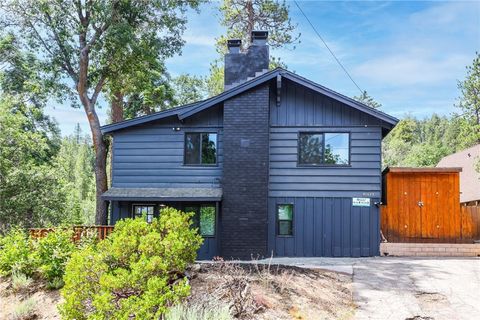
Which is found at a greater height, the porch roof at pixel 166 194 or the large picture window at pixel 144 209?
the porch roof at pixel 166 194

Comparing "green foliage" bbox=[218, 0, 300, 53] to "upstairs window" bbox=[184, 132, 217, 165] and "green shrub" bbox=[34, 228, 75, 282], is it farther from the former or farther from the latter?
"green shrub" bbox=[34, 228, 75, 282]

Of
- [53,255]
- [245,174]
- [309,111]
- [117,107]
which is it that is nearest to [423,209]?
[309,111]

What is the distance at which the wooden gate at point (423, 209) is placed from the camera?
45.1 feet

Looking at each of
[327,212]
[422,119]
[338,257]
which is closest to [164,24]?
[327,212]

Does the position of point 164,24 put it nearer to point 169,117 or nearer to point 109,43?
point 109,43

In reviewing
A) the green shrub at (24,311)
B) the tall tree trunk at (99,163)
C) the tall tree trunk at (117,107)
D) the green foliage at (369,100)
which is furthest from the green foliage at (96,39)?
the green foliage at (369,100)

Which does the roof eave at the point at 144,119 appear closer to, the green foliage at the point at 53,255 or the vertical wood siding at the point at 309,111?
the vertical wood siding at the point at 309,111

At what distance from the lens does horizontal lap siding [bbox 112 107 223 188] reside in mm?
13688

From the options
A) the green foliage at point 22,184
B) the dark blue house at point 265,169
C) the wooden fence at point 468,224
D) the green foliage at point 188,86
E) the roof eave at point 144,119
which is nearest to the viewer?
the dark blue house at point 265,169

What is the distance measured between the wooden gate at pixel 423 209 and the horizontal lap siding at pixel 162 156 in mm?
5693

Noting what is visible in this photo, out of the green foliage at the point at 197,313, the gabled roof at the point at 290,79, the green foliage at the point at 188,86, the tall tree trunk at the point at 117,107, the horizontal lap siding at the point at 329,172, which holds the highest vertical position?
the green foliage at the point at 188,86

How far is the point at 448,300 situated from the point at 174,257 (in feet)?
15.9

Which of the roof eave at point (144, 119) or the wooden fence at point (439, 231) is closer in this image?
the roof eave at point (144, 119)

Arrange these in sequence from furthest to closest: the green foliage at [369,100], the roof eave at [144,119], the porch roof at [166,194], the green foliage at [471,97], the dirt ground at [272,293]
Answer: the green foliage at [369,100], the green foliage at [471,97], the roof eave at [144,119], the porch roof at [166,194], the dirt ground at [272,293]
